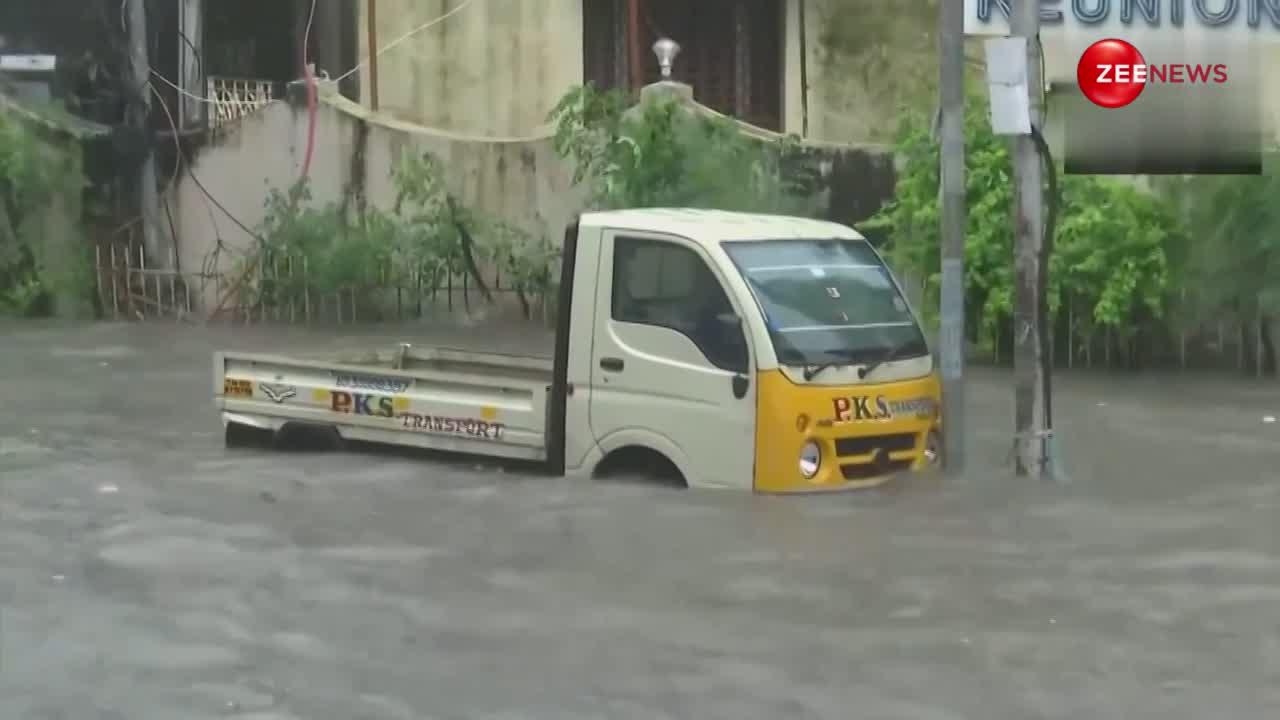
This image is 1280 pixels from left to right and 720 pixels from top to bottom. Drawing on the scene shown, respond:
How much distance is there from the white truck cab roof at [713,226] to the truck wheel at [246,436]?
10.2 ft

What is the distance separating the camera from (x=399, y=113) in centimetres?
2345

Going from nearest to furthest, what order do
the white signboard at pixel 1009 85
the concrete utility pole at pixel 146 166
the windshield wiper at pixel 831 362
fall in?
the windshield wiper at pixel 831 362 < the white signboard at pixel 1009 85 < the concrete utility pole at pixel 146 166

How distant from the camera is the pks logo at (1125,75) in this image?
18297mm

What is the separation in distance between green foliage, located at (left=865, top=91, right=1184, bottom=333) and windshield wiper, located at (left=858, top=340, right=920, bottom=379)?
522 cm

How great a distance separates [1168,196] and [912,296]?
2.31m

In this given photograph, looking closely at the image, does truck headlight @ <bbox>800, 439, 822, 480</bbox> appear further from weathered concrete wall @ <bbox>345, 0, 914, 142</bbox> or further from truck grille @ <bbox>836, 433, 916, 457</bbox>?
weathered concrete wall @ <bbox>345, 0, 914, 142</bbox>

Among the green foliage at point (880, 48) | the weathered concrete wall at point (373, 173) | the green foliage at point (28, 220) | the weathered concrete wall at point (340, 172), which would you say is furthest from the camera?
the green foliage at point (880, 48)

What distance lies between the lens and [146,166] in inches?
906

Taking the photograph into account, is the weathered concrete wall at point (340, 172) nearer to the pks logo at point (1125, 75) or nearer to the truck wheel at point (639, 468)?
the pks logo at point (1125, 75)

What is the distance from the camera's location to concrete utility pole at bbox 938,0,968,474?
11289 mm

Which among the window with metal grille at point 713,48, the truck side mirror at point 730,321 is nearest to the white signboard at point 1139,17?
the window with metal grille at point 713,48

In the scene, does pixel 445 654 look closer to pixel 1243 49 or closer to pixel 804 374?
pixel 804 374

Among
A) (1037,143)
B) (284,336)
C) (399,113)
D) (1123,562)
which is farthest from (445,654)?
(399,113)

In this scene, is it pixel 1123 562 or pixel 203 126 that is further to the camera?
pixel 203 126
